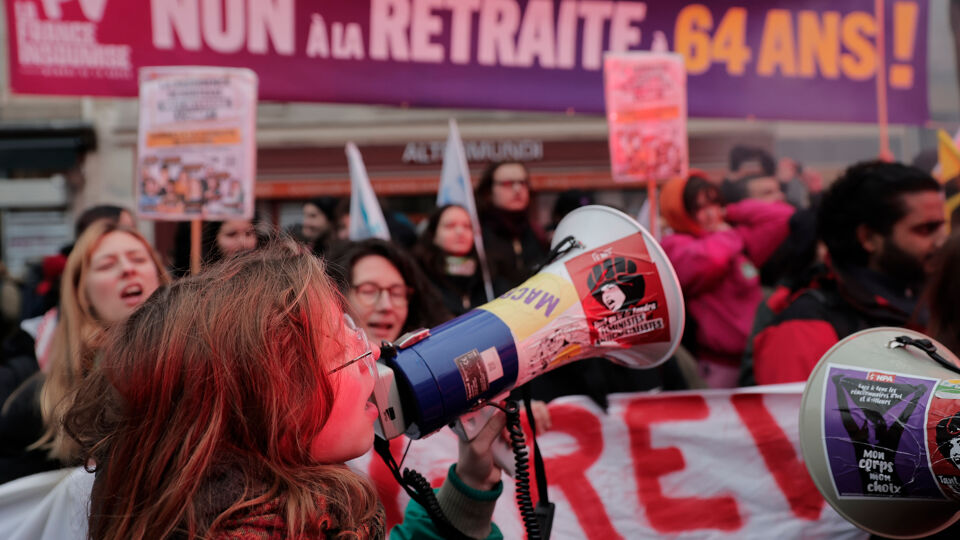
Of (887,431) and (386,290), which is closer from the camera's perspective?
(887,431)

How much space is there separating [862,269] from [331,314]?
5.82 ft

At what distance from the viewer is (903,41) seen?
5.06 metres

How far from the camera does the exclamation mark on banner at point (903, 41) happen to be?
502 cm

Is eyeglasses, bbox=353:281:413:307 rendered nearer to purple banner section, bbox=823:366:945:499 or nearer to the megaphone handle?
the megaphone handle

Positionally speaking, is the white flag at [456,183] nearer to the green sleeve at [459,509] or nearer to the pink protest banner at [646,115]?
the pink protest banner at [646,115]

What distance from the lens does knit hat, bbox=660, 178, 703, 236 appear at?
4.01m

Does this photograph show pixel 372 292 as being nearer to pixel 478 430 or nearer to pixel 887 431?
pixel 478 430

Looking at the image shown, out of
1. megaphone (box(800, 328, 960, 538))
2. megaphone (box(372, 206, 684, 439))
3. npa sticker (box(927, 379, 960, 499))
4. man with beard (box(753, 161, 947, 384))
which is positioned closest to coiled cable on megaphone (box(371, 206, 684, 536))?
megaphone (box(372, 206, 684, 439))

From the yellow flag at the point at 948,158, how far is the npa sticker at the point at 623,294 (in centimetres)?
259

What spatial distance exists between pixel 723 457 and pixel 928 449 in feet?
2.97

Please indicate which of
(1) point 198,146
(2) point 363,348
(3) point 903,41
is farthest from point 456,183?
(2) point 363,348

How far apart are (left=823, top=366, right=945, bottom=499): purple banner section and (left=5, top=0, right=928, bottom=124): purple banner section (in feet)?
11.8

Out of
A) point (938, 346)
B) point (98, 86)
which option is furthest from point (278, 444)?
point (98, 86)

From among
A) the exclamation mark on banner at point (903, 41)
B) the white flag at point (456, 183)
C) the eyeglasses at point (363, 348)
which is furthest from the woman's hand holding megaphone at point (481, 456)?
the exclamation mark on banner at point (903, 41)
